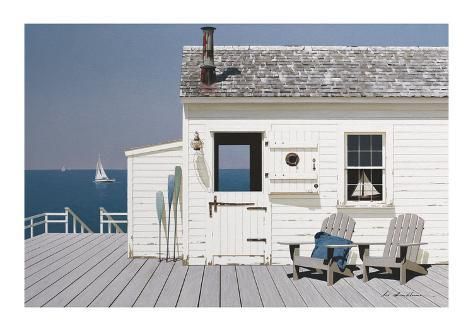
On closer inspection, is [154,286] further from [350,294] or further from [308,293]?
[350,294]

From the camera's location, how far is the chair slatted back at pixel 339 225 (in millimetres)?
9289

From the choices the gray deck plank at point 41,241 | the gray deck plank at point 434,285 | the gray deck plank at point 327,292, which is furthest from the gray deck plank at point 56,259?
the gray deck plank at point 434,285

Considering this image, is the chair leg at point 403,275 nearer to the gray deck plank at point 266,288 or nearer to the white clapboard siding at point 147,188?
the gray deck plank at point 266,288

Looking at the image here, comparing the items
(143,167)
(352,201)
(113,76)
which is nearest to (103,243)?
(143,167)

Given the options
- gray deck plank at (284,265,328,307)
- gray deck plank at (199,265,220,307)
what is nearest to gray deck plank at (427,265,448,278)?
gray deck plank at (284,265,328,307)

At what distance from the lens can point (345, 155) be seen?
10148mm

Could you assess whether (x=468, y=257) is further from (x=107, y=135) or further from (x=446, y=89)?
(x=107, y=135)

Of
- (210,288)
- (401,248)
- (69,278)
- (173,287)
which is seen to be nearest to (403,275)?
(401,248)

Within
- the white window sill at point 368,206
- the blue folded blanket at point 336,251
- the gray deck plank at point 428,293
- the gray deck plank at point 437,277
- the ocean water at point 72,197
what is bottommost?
the ocean water at point 72,197

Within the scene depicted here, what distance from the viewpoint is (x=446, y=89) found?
399 inches

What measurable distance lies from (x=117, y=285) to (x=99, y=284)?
26 centimetres

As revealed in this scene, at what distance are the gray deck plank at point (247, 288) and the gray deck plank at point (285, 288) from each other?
29 cm

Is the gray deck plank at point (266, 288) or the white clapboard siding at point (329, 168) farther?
the white clapboard siding at point (329, 168)

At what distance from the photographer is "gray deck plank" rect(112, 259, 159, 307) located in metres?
7.82
